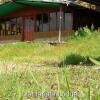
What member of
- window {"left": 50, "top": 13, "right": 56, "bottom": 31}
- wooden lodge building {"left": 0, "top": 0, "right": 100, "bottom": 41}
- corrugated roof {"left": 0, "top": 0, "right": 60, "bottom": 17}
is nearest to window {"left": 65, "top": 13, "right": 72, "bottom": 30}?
wooden lodge building {"left": 0, "top": 0, "right": 100, "bottom": 41}

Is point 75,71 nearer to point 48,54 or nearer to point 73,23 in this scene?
point 48,54

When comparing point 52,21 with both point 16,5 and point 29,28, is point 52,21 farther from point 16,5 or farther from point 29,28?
point 16,5

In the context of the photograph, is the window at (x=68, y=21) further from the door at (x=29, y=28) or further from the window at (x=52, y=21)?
the door at (x=29, y=28)

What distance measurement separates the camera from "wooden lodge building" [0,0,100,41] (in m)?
31.2

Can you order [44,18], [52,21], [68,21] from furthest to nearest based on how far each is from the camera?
[44,18], [52,21], [68,21]

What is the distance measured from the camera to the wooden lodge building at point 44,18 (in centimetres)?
3123

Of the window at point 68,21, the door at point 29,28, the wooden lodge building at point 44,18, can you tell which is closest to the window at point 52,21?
the wooden lodge building at point 44,18

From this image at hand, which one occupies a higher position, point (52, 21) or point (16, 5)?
point (16, 5)

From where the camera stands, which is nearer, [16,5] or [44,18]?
[44,18]

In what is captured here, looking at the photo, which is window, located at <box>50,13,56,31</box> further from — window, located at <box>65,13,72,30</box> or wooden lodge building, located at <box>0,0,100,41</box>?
window, located at <box>65,13,72,30</box>

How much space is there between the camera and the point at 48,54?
901 inches

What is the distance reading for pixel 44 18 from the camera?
33625mm

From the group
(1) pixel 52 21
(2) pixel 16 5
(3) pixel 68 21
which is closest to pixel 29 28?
(2) pixel 16 5

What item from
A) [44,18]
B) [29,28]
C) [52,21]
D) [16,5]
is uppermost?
[16,5]
